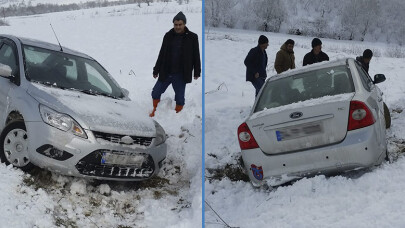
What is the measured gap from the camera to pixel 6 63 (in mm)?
4973

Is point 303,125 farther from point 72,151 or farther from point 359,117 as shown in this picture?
point 72,151

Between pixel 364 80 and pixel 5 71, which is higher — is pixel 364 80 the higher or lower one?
the lower one

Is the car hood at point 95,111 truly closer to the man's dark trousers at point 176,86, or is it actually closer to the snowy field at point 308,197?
the snowy field at point 308,197

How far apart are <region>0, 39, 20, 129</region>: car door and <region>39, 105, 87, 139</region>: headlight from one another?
63cm

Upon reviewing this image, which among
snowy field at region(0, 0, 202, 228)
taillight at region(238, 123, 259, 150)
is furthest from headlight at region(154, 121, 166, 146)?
taillight at region(238, 123, 259, 150)

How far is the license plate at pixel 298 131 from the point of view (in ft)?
12.5

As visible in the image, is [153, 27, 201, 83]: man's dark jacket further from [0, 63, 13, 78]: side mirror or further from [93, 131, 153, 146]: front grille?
[0, 63, 13, 78]: side mirror

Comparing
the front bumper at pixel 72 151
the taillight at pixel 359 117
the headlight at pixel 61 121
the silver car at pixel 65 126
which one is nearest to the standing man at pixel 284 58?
the silver car at pixel 65 126

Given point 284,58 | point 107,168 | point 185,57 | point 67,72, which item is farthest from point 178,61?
point 107,168

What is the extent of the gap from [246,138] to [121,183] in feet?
4.69

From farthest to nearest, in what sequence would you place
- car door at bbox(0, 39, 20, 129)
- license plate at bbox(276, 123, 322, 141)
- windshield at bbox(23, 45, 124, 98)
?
windshield at bbox(23, 45, 124, 98) < car door at bbox(0, 39, 20, 129) < license plate at bbox(276, 123, 322, 141)

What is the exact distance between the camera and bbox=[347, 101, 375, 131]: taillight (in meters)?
3.70

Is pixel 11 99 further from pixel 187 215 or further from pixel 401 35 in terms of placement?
pixel 401 35

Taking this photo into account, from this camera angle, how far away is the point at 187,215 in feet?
13.8
